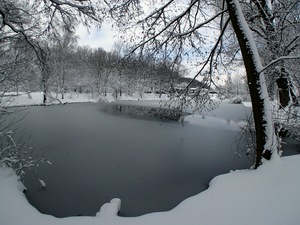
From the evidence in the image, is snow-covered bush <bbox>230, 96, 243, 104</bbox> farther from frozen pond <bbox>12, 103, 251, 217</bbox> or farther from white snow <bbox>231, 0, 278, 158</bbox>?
white snow <bbox>231, 0, 278, 158</bbox>

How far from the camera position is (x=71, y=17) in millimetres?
6543

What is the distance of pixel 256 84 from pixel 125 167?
5270 millimetres

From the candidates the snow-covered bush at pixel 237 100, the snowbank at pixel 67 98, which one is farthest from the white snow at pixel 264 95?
the snow-covered bush at pixel 237 100

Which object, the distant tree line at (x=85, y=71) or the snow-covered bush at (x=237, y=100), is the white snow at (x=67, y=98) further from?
the snow-covered bush at (x=237, y=100)

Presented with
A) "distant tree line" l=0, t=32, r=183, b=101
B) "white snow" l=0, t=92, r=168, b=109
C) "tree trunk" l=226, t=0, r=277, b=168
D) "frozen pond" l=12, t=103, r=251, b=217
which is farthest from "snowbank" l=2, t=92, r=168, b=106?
"tree trunk" l=226, t=0, r=277, b=168

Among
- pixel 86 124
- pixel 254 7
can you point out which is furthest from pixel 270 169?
pixel 86 124

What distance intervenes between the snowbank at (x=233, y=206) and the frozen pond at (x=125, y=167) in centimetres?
116

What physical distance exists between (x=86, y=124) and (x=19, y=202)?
1188 cm

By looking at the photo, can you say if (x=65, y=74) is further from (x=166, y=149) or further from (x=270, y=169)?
(x=270, y=169)

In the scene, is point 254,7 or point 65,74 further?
point 65,74

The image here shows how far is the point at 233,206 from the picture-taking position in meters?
3.64

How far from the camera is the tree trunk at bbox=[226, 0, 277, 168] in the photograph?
4.57 metres

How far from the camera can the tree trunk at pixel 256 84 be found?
457cm

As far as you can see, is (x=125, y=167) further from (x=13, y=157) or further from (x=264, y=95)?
(x=264, y=95)
